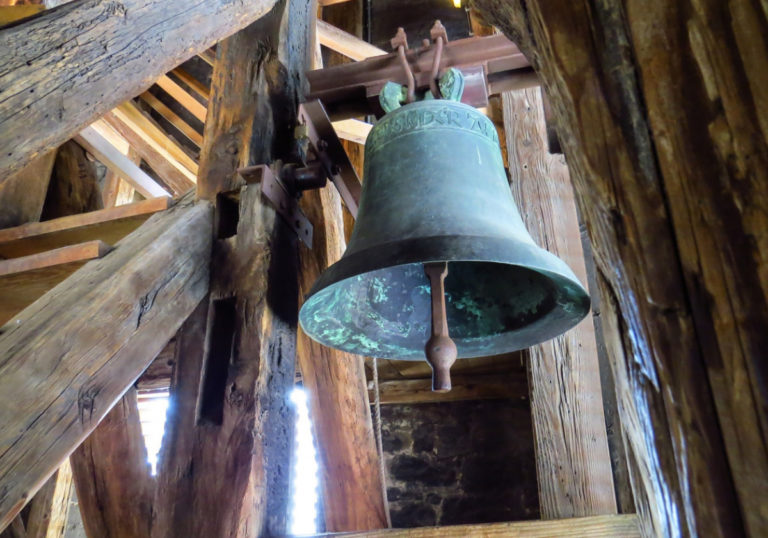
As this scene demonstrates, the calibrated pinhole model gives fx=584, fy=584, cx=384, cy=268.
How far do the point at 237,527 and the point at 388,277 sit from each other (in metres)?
0.69

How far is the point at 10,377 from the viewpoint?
867mm

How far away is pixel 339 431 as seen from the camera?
1791 millimetres

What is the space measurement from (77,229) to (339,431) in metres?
1.06

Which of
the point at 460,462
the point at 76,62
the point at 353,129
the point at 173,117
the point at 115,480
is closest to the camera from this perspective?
the point at 76,62

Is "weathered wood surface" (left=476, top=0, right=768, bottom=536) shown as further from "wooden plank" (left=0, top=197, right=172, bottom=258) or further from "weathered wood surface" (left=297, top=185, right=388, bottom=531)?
"wooden plank" (left=0, top=197, right=172, bottom=258)

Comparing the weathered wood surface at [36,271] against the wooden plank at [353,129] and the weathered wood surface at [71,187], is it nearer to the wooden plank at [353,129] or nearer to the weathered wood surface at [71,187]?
the weathered wood surface at [71,187]

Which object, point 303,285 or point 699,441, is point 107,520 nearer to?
point 303,285

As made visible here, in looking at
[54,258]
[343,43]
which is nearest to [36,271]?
[54,258]

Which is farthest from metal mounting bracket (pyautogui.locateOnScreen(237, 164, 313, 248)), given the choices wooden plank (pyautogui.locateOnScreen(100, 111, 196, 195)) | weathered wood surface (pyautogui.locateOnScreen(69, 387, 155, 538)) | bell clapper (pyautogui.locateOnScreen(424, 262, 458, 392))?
wooden plank (pyautogui.locateOnScreen(100, 111, 196, 195))

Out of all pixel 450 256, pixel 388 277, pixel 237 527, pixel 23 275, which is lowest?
pixel 237 527

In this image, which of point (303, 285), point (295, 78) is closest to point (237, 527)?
point (303, 285)

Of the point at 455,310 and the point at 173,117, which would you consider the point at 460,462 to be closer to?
the point at 455,310

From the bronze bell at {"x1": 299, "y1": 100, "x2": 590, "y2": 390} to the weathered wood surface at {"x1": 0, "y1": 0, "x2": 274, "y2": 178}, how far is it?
486 mm

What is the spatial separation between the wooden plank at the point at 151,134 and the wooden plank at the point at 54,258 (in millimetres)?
2656
